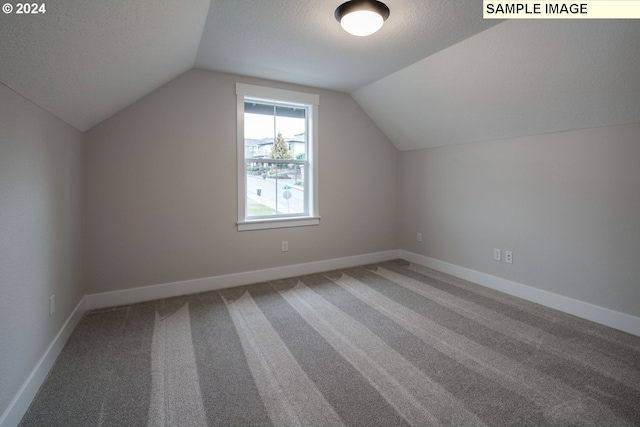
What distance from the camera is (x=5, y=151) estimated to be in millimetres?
1445

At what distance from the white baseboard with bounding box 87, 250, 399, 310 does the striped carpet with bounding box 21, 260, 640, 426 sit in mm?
147

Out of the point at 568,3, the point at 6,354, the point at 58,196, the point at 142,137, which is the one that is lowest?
the point at 6,354

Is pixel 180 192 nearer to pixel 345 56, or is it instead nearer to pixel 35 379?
pixel 35 379

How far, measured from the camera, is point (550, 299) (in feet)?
9.45

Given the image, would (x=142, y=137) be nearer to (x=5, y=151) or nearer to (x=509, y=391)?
(x=5, y=151)

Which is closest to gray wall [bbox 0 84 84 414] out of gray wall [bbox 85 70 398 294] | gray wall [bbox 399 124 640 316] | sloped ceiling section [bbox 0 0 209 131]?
sloped ceiling section [bbox 0 0 209 131]

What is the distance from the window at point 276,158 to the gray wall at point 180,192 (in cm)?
10

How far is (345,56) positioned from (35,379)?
3.29 meters

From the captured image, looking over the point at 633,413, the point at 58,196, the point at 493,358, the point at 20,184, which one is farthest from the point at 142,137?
the point at 633,413

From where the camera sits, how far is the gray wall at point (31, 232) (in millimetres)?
1444

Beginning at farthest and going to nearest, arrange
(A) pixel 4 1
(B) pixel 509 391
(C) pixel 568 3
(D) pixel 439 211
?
1. (D) pixel 439 211
2. (C) pixel 568 3
3. (B) pixel 509 391
4. (A) pixel 4 1

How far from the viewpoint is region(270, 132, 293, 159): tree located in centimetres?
373

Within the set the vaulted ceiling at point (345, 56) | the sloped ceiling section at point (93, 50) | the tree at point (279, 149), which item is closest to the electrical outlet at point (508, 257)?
the vaulted ceiling at point (345, 56)

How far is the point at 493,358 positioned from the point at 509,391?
1.11 feet
